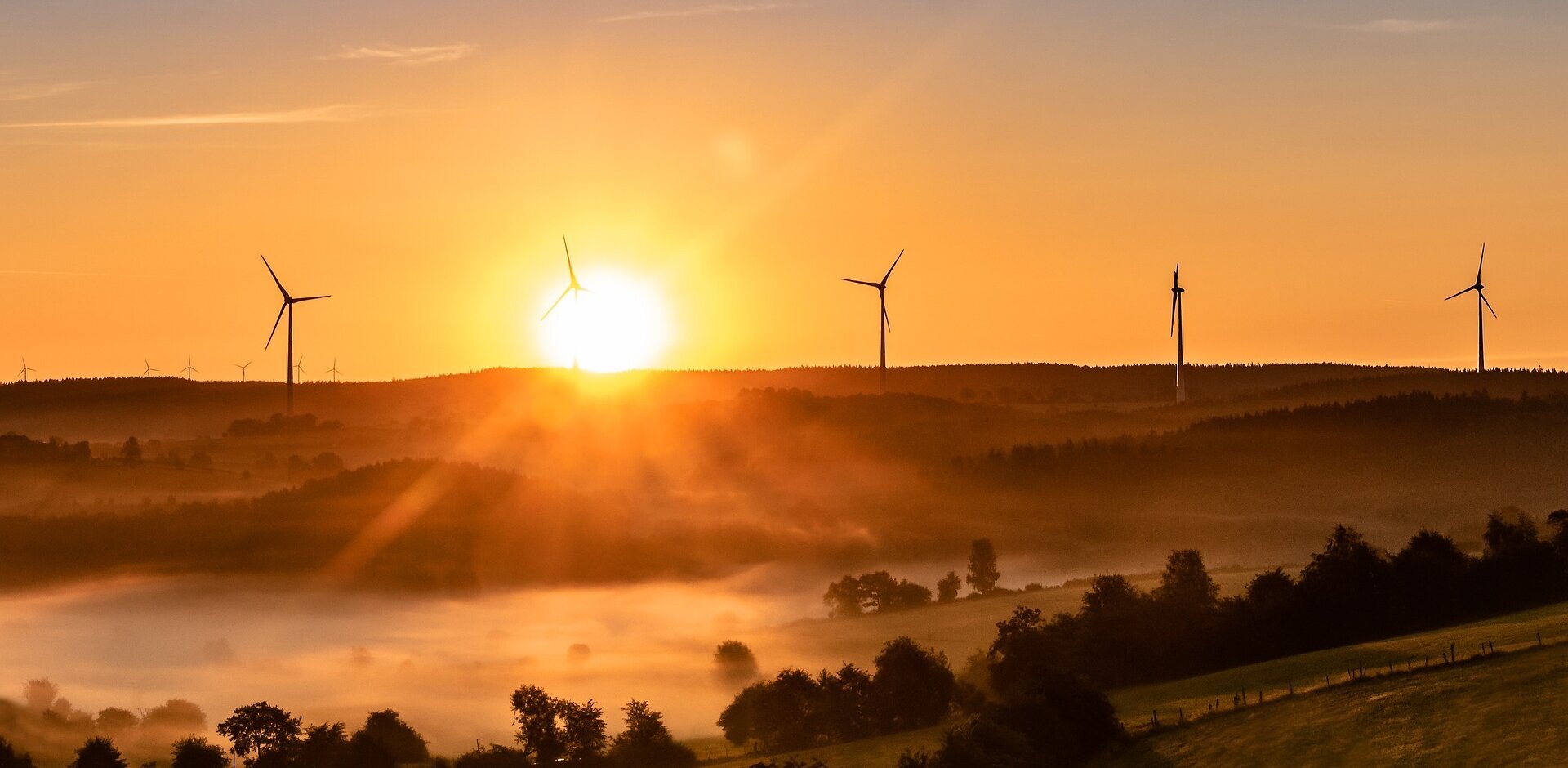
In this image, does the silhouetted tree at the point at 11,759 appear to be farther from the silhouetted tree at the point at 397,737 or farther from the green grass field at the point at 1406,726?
the green grass field at the point at 1406,726

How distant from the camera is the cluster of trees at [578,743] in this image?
118312 millimetres

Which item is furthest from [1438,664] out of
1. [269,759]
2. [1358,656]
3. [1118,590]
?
[269,759]

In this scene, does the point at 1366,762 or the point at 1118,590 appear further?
the point at 1118,590

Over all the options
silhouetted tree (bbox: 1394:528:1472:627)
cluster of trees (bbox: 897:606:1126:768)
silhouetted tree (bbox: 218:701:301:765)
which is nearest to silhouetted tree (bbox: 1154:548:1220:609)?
silhouetted tree (bbox: 1394:528:1472:627)

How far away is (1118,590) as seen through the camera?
130375mm

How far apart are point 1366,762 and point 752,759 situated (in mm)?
45276

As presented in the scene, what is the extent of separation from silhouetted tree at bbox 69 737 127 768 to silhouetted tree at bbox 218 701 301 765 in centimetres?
805

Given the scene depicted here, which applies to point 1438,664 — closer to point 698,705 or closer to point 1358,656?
point 1358,656

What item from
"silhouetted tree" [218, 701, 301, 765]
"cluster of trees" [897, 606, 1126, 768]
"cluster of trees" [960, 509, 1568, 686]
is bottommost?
"silhouetted tree" [218, 701, 301, 765]

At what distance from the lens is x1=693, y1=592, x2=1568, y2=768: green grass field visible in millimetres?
80500

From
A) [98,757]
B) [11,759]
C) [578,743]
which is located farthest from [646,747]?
[11,759]

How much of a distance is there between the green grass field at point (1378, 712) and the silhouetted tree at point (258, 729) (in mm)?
49742

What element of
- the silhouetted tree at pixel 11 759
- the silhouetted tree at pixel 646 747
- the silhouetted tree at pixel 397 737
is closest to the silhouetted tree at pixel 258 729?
the silhouetted tree at pixel 397 737

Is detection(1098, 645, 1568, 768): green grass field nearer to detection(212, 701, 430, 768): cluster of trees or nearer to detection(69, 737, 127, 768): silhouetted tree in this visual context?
detection(212, 701, 430, 768): cluster of trees
